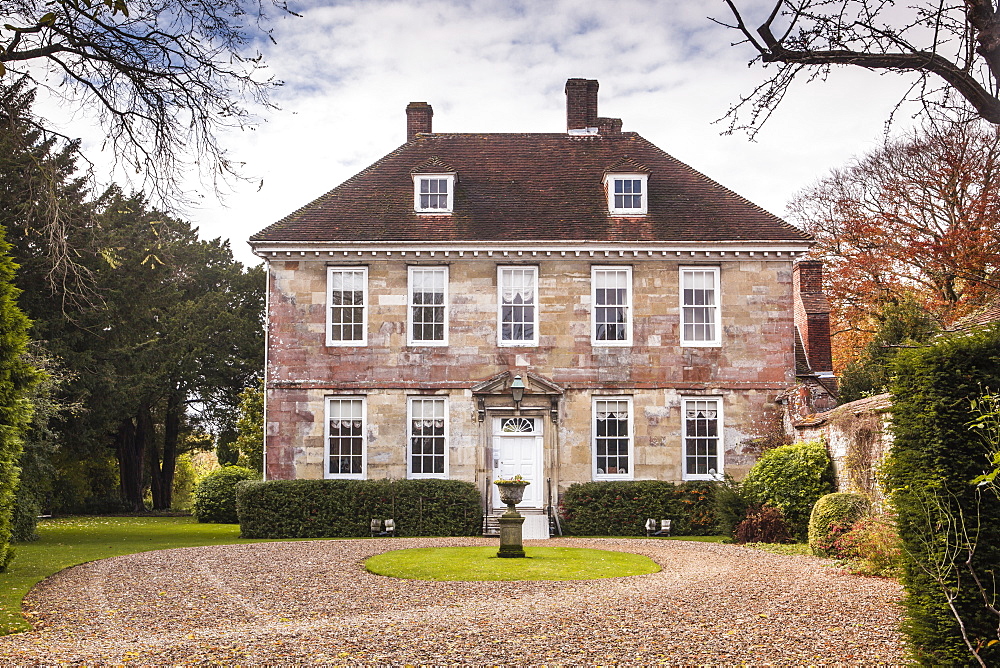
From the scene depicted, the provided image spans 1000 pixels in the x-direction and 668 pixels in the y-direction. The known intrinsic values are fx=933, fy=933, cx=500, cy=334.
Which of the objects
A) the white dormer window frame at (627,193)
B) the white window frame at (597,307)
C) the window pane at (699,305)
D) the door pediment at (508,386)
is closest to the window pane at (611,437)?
the door pediment at (508,386)

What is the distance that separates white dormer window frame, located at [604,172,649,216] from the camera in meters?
25.1

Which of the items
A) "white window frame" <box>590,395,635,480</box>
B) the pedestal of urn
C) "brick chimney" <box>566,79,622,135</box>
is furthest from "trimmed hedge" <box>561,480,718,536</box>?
"brick chimney" <box>566,79,622,135</box>

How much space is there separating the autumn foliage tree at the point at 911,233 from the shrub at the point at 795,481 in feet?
33.0

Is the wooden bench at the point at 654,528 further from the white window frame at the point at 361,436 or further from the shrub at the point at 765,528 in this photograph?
the white window frame at the point at 361,436

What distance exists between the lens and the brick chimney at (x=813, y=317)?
25547mm

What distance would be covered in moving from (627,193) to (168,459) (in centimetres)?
2892

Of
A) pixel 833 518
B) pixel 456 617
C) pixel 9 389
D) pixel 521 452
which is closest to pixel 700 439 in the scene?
pixel 521 452

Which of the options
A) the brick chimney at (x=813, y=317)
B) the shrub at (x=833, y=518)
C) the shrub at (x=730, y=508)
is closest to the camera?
the shrub at (x=833, y=518)

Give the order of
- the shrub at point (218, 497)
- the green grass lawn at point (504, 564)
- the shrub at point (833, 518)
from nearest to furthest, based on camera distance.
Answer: the green grass lawn at point (504, 564), the shrub at point (833, 518), the shrub at point (218, 497)

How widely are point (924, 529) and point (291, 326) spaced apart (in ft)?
63.3

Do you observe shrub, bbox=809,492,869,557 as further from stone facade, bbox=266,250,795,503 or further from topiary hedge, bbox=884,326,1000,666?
topiary hedge, bbox=884,326,1000,666

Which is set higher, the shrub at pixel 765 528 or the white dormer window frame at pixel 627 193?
the white dormer window frame at pixel 627 193

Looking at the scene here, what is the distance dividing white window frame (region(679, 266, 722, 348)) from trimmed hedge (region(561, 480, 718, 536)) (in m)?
3.71

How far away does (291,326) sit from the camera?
24.2 metres
